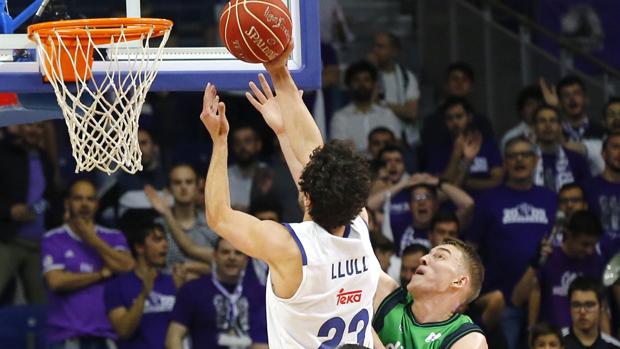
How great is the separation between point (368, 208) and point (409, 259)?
1.04 m

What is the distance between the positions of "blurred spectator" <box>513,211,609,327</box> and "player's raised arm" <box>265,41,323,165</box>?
12.6 ft

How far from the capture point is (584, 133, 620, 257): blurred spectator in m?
9.38

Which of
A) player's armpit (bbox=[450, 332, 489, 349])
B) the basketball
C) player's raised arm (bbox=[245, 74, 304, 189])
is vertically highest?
the basketball

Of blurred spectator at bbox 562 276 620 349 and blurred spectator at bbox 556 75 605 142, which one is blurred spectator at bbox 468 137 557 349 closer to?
blurred spectator at bbox 562 276 620 349

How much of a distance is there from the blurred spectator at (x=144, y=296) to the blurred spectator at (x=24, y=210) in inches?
28.8

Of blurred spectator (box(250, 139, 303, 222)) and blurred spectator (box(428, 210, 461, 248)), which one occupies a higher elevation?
blurred spectator (box(250, 139, 303, 222))

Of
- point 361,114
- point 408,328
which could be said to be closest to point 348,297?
point 408,328

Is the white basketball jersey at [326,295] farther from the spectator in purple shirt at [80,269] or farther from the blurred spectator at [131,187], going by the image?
the blurred spectator at [131,187]

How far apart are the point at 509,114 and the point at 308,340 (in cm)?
690

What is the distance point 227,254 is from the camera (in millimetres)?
8461

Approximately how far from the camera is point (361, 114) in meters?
10.2

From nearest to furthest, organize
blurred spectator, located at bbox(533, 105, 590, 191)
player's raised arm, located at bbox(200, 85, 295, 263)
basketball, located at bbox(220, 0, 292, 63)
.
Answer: player's raised arm, located at bbox(200, 85, 295, 263), basketball, located at bbox(220, 0, 292, 63), blurred spectator, located at bbox(533, 105, 590, 191)

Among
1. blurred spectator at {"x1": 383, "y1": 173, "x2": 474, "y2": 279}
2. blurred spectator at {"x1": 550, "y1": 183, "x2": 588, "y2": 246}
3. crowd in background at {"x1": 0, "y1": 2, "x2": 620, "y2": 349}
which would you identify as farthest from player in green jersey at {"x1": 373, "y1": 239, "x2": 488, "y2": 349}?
blurred spectator at {"x1": 550, "y1": 183, "x2": 588, "y2": 246}

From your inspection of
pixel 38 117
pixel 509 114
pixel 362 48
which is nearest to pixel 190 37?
pixel 362 48
